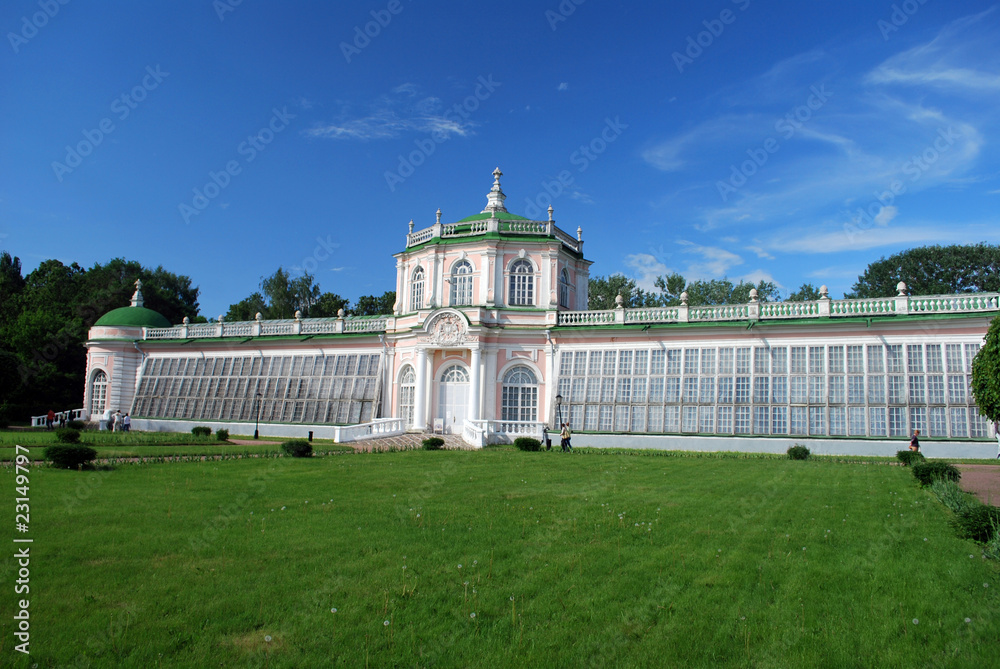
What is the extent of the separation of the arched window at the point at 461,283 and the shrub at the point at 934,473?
1005 inches

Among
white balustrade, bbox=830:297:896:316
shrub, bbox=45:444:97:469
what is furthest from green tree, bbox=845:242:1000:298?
shrub, bbox=45:444:97:469

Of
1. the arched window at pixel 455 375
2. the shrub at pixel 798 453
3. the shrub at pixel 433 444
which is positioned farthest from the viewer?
the arched window at pixel 455 375

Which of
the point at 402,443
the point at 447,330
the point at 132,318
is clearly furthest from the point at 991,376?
the point at 132,318

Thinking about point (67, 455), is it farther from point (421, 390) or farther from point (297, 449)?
point (421, 390)

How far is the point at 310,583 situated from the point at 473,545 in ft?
8.34

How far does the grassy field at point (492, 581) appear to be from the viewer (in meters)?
6.04

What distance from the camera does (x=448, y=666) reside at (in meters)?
5.74

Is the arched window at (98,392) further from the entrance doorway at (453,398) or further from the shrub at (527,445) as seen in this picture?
the shrub at (527,445)

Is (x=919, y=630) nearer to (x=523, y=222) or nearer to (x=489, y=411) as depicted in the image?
(x=489, y=411)

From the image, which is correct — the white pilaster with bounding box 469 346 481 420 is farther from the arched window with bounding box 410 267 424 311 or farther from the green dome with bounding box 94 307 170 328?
the green dome with bounding box 94 307 170 328

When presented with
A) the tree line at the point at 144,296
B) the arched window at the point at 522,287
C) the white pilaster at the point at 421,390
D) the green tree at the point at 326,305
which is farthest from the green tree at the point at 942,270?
the green tree at the point at 326,305

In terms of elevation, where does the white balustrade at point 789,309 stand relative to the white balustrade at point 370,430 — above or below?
above

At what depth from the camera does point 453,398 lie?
3725 centimetres

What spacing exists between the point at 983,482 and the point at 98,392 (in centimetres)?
5171
